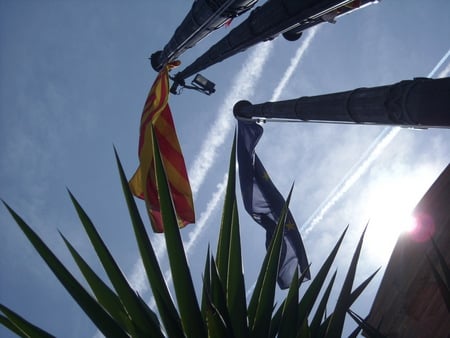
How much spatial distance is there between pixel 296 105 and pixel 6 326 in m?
5.55

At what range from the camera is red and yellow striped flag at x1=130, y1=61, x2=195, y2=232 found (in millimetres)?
5789

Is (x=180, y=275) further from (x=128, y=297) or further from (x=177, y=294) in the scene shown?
(x=128, y=297)

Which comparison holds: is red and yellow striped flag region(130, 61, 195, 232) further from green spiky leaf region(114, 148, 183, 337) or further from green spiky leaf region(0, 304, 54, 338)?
green spiky leaf region(0, 304, 54, 338)

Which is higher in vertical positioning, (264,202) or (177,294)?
(264,202)

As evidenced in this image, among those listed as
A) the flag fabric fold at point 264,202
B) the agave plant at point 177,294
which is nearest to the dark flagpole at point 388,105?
the flag fabric fold at point 264,202

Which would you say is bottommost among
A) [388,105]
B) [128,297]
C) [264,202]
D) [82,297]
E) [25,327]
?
[25,327]

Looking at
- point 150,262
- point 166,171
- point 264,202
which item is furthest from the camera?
point 264,202

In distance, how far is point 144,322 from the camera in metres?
2.12

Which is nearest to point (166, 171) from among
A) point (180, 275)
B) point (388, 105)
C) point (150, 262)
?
point (388, 105)

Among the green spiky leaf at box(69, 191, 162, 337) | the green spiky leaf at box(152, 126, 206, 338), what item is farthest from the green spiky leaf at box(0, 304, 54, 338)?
the green spiky leaf at box(152, 126, 206, 338)

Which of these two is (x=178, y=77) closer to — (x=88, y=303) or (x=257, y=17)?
(x=257, y=17)

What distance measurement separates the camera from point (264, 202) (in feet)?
23.7

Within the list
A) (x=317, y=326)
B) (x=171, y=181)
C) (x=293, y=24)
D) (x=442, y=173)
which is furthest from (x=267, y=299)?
(x=293, y=24)

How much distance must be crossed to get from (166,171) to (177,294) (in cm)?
437
